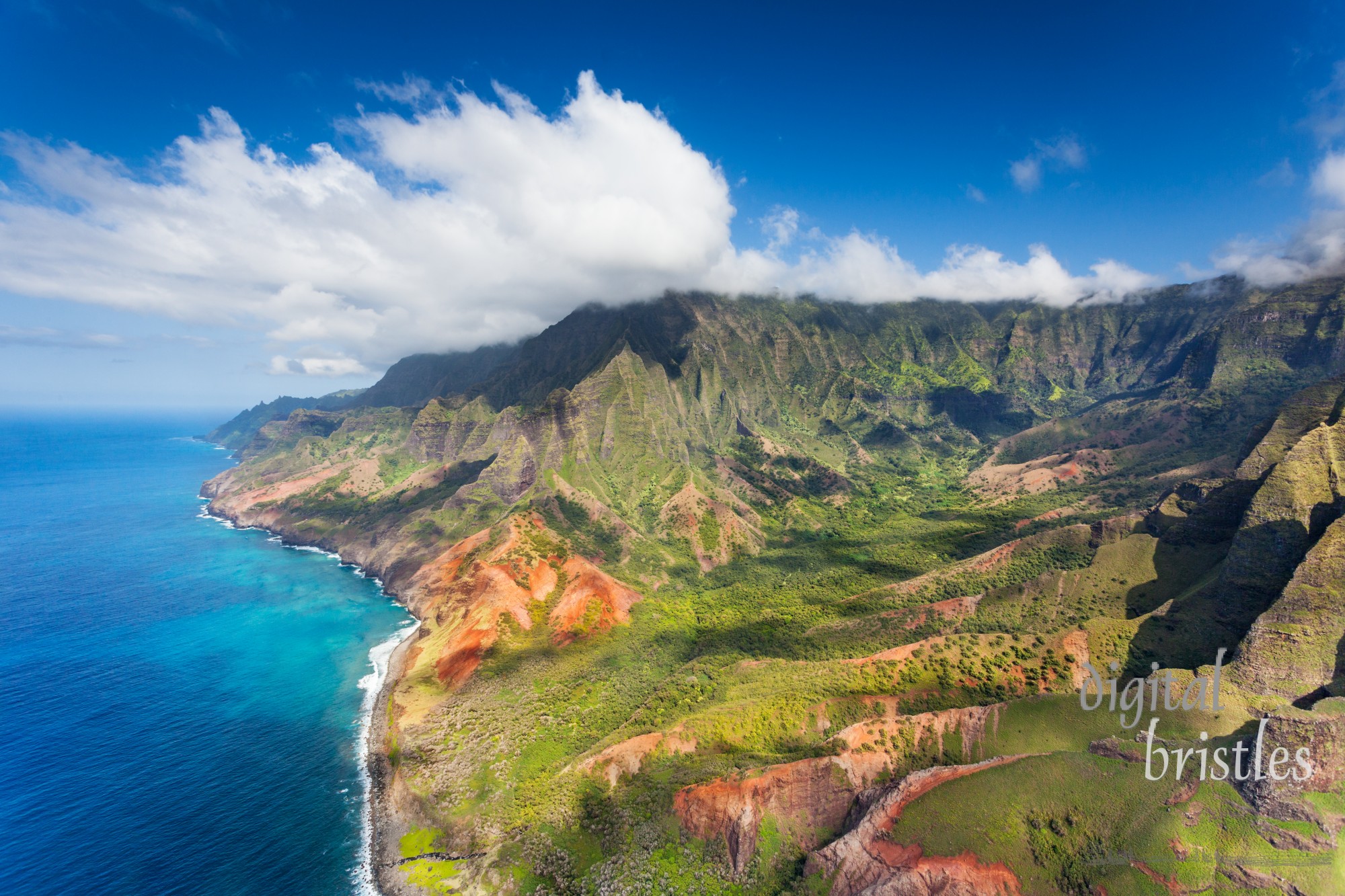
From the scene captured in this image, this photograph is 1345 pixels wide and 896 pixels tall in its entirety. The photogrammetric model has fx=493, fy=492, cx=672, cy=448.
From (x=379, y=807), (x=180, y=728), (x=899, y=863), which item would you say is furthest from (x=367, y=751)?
(x=899, y=863)

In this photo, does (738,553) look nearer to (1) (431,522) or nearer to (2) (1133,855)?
(1) (431,522)

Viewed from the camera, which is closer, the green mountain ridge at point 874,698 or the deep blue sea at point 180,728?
the green mountain ridge at point 874,698

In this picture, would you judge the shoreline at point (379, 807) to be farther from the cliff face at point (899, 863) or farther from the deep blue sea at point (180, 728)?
the cliff face at point (899, 863)

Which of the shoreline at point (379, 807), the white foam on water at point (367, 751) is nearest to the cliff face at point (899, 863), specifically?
the shoreline at point (379, 807)

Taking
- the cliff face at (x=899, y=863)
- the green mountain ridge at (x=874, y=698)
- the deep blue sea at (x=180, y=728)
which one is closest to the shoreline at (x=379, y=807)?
the green mountain ridge at (x=874, y=698)

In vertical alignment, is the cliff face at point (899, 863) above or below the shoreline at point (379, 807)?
above

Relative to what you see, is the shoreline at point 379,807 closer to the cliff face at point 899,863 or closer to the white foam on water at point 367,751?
the white foam on water at point 367,751

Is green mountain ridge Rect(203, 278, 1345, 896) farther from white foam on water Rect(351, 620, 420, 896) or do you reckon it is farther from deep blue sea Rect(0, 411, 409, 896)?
deep blue sea Rect(0, 411, 409, 896)

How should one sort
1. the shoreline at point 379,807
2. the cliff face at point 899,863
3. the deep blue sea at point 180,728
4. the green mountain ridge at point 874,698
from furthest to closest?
the shoreline at point 379,807 → the deep blue sea at point 180,728 → the green mountain ridge at point 874,698 → the cliff face at point 899,863

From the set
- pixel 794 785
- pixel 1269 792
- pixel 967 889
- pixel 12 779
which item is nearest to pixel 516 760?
pixel 794 785

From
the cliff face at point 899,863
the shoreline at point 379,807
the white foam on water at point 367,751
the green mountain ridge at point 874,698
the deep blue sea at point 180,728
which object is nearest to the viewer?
the cliff face at point 899,863
